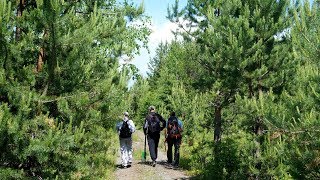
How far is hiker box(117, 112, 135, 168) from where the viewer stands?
1235cm

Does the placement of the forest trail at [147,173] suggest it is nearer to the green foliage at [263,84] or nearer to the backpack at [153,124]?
the green foliage at [263,84]

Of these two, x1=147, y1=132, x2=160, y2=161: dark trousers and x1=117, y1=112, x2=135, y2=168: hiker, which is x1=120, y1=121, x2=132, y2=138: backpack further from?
x1=147, y1=132, x2=160, y2=161: dark trousers

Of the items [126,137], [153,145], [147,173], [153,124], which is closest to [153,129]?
[153,124]

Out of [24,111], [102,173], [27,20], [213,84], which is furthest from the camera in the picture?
[213,84]

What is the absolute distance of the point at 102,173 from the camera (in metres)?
11.1

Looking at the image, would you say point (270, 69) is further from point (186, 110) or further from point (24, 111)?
point (186, 110)

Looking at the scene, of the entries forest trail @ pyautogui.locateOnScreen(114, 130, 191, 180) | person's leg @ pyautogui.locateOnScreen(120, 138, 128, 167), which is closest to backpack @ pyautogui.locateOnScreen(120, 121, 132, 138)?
person's leg @ pyautogui.locateOnScreen(120, 138, 128, 167)

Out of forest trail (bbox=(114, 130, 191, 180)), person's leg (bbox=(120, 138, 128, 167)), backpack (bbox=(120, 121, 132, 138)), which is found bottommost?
forest trail (bbox=(114, 130, 191, 180))

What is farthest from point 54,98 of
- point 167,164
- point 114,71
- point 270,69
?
point 167,164

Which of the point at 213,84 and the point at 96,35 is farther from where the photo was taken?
the point at 213,84

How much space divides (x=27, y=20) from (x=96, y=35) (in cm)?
103

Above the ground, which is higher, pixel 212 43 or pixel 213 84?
pixel 212 43

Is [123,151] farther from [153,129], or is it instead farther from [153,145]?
[153,129]

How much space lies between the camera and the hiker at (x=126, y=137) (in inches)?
486
